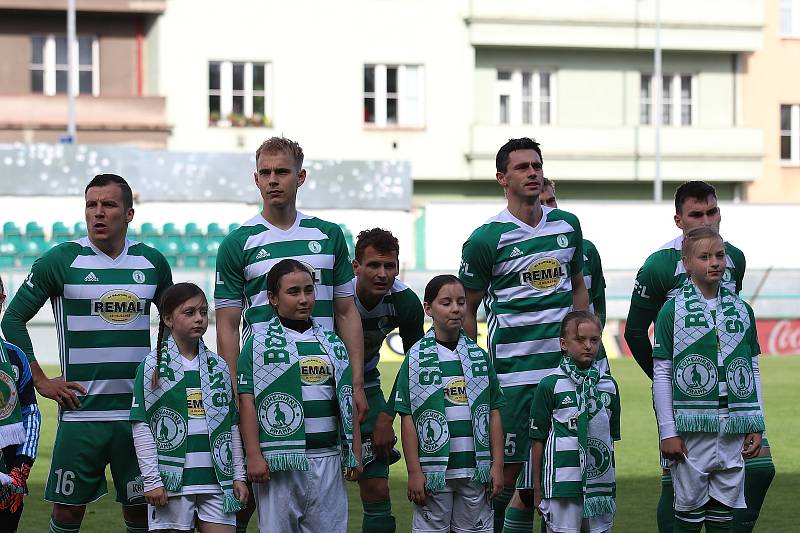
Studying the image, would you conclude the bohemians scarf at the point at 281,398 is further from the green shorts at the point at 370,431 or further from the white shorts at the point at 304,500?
the green shorts at the point at 370,431

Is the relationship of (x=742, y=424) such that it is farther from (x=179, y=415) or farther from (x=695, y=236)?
(x=179, y=415)

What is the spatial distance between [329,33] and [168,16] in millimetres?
4006

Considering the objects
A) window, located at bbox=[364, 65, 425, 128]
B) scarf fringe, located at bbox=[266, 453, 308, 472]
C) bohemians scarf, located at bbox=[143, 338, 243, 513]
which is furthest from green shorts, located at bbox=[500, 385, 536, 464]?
window, located at bbox=[364, 65, 425, 128]

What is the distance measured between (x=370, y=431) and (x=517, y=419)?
726mm

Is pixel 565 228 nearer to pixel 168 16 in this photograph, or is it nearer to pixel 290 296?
pixel 290 296

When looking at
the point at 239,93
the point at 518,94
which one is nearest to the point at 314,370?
the point at 239,93

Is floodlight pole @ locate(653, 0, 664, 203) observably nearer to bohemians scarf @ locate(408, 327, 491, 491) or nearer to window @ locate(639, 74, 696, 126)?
window @ locate(639, 74, 696, 126)

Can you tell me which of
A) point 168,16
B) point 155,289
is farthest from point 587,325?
point 168,16

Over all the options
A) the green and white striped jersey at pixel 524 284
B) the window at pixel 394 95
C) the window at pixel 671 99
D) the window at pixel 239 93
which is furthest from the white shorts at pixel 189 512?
the window at pixel 671 99

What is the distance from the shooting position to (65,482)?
22.7 ft

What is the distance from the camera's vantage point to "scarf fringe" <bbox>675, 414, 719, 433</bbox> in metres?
6.77

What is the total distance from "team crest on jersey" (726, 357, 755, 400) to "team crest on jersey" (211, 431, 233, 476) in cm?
235

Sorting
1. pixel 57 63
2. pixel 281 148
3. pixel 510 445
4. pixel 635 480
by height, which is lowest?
pixel 635 480

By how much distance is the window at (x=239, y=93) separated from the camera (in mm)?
36406
